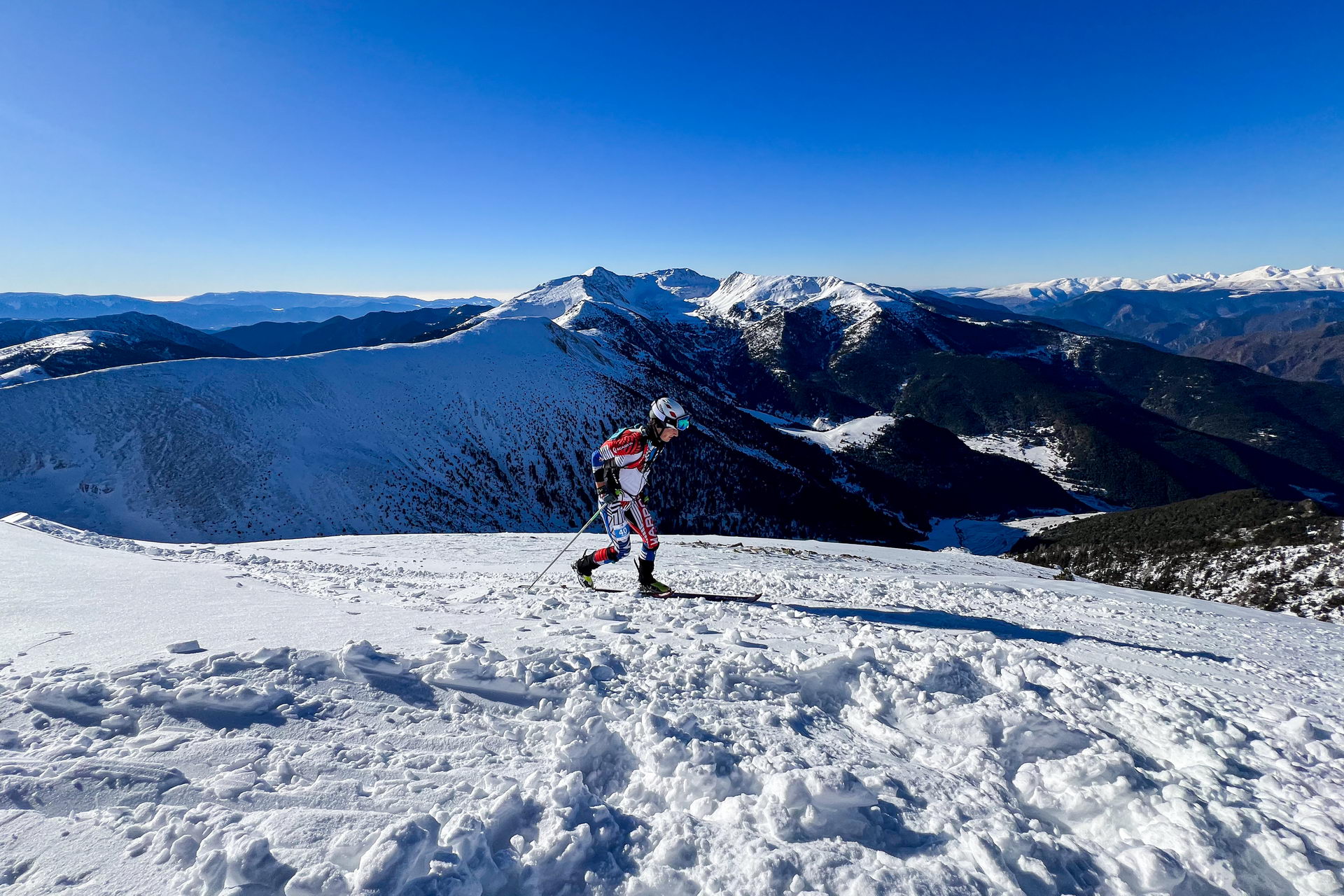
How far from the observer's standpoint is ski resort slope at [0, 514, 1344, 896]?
2.74 metres

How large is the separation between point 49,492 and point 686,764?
1928 inches

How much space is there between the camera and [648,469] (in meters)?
10.3

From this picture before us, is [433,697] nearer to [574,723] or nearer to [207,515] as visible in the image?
[574,723]

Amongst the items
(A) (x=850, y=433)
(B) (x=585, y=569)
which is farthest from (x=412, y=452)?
(A) (x=850, y=433)

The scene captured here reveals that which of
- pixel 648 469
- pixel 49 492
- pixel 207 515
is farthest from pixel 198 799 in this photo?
pixel 49 492

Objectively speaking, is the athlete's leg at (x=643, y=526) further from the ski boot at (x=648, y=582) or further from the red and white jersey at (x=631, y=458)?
the red and white jersey at (x=631, y=458)

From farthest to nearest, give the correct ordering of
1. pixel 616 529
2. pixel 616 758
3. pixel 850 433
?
pixel 850 433, pixel 616 529, pixel 616 758

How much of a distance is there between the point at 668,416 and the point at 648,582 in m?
3.17

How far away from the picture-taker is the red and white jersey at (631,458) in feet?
33.5

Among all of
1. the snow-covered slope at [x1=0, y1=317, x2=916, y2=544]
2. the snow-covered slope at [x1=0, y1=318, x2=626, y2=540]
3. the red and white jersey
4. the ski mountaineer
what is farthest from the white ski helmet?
the snow-covered slope at [x1=0, y1=318, x2=626, y2=540]

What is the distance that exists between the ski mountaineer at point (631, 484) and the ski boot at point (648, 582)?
1cm

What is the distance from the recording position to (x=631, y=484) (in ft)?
33.6

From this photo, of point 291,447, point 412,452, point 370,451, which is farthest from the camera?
point 412,452

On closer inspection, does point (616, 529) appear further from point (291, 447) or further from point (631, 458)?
point (291, 447)
